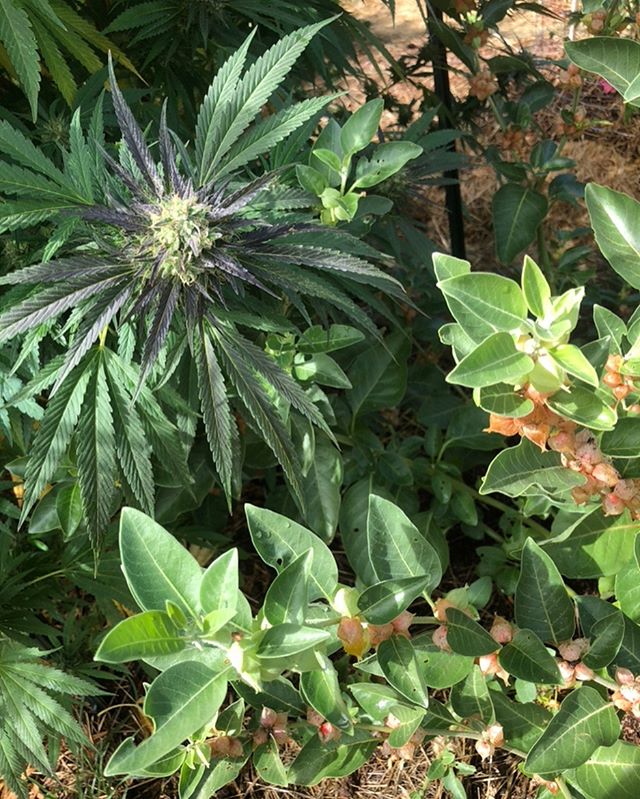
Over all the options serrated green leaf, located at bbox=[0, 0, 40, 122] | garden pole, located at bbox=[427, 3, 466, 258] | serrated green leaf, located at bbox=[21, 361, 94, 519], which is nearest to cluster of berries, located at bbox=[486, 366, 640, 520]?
serrated green leaf, located at bbox=[21, 361, 94, 519]

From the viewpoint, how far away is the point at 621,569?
884mm

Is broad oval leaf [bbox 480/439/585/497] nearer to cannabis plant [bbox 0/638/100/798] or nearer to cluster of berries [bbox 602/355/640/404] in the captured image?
cluster of berries [bbox 602/355/640/404]

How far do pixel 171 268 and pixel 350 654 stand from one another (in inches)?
16.0

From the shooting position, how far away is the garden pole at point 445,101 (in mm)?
1391

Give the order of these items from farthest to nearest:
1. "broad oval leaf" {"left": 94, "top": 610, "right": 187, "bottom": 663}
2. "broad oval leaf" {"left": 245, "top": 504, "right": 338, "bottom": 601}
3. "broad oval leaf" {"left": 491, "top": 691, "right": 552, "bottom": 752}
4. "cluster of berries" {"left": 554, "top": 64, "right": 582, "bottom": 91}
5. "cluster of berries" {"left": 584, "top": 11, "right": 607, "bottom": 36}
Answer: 1. "cluster of berries" {"left": 554, "top": 64, "right": 582, "bottom": 91}
2. "cluster of berries" {"left": 584, "top": 11, "right": 607, "bottom": 36}
3. "broad oval leaf" {"left": 491, "top": 691, "right": 552, "bottom": 752}
4. "broad oval leaf" {"left": 245, "top": 504, "right": 338, "bottom": 601}
5. "broad oval leaf" {"left": 94, "top": 610, "right": 187, "bottom": 663}

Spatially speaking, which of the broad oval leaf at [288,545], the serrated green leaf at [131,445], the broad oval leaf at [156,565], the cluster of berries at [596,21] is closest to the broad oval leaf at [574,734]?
the broad oval leaf at [288,545]

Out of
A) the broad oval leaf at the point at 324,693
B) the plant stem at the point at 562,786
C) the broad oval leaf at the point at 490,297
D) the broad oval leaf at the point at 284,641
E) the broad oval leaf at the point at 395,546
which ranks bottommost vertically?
the plant stem at the point at 562,786

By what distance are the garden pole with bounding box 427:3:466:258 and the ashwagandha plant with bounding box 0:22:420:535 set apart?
578 mm

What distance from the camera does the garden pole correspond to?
139cm

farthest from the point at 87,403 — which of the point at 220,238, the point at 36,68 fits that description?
the point at 36,68

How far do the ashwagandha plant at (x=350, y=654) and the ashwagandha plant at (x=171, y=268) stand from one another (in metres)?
0.16

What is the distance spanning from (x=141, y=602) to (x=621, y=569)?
525 mm

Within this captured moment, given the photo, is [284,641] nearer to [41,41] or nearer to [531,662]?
[531,662]

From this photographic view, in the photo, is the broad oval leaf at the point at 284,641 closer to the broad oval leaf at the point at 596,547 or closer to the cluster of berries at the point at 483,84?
the broad oval leaf at the point at 596,547
